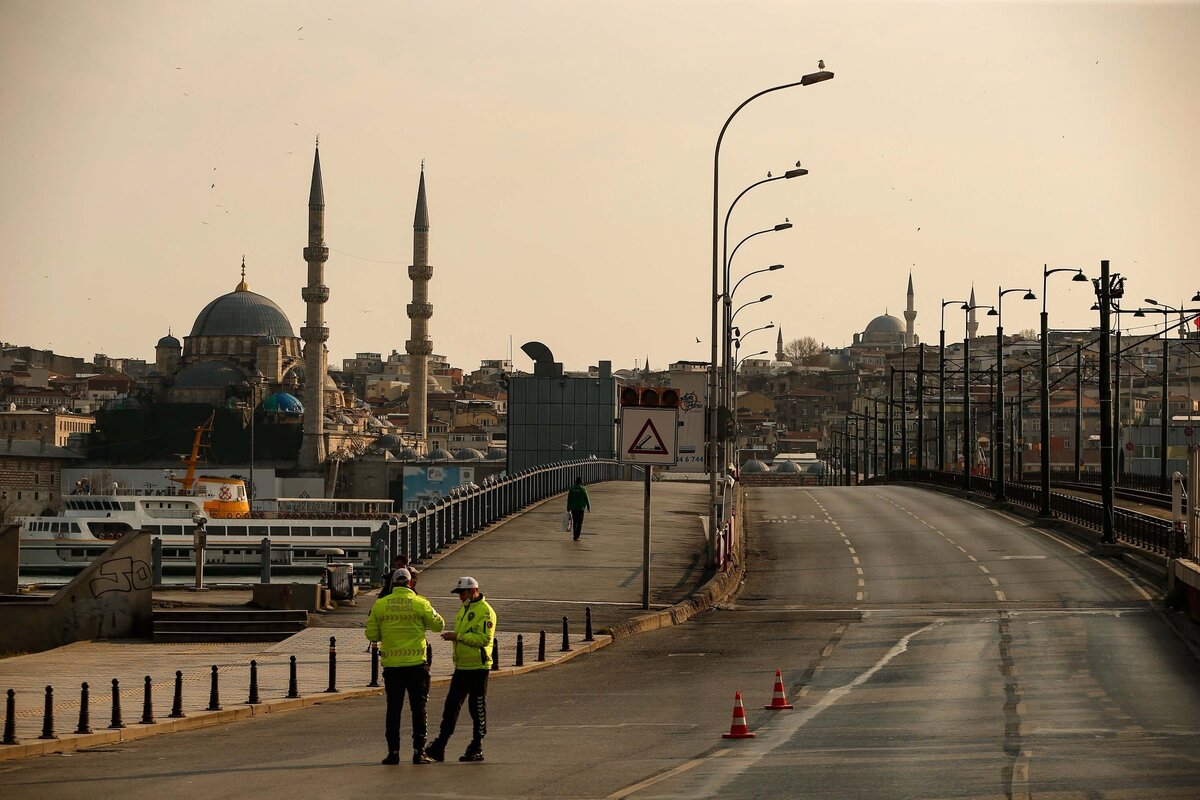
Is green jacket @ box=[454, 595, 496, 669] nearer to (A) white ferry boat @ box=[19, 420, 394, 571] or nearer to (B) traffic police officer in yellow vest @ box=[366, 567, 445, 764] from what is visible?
(B) traffic police officer in yellow vest @ box=[366, 567, 445, 764]

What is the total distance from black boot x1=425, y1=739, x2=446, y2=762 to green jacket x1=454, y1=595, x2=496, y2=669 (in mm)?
668

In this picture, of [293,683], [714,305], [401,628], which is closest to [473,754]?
[401,628]

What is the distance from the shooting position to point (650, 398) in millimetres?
29391

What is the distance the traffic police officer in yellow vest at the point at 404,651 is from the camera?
1438cm

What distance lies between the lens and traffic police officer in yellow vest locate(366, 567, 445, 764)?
14.4 meters

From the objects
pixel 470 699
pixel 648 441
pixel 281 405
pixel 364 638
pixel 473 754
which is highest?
pixel 281 405

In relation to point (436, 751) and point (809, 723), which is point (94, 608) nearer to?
point (436, 751)

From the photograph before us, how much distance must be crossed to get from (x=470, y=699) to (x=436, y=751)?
53 cm

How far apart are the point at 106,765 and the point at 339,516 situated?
Result: 97849mm

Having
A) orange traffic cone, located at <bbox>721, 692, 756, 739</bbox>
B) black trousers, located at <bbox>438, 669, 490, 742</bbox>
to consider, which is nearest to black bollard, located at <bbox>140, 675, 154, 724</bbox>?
black trousers, located at <bbox>438, 669, 490, 742</bbox>

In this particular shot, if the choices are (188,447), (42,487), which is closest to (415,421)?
(188,447)

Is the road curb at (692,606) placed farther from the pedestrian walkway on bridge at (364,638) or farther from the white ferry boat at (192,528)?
the white ferry boat at (192,528)

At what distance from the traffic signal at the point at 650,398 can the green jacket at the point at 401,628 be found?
1494cm

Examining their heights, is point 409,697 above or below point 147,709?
above
